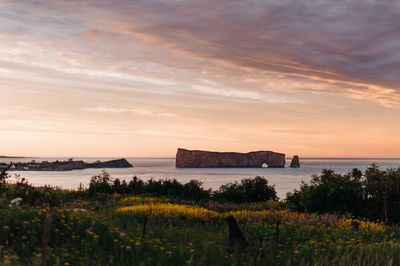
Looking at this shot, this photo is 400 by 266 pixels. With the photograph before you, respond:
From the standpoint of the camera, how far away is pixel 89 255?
295 inches

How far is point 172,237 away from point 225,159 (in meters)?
142

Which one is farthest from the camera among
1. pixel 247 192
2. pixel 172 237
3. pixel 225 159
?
pixel 225 159

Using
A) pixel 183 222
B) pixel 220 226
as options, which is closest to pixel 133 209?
pixel 183 222

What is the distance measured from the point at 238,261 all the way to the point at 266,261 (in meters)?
0.58

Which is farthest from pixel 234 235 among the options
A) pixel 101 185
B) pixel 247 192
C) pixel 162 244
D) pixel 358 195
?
pixel 101 185

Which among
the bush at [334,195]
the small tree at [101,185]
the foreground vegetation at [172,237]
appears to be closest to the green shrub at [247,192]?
the foreground vegetation at [172,237]

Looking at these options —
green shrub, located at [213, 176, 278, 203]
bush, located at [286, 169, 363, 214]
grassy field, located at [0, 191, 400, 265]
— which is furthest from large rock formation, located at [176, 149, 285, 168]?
grassy field, located at [0, 191, 400, 265]

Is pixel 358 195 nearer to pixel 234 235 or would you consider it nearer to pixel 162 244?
pixel 234 235

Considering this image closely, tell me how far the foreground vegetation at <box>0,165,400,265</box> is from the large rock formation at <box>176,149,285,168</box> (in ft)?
413

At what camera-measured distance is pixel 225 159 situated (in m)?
152

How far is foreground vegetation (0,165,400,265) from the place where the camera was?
7.44m

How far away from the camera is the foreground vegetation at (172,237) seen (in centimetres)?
744

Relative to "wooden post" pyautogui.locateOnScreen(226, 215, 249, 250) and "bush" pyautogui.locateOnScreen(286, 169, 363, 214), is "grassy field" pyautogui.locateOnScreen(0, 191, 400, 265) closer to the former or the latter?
"wooden post" pyautogui.locateOnScreen(226, 215, 249, 250)

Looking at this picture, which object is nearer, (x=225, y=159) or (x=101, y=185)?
(x=101, y=185)
